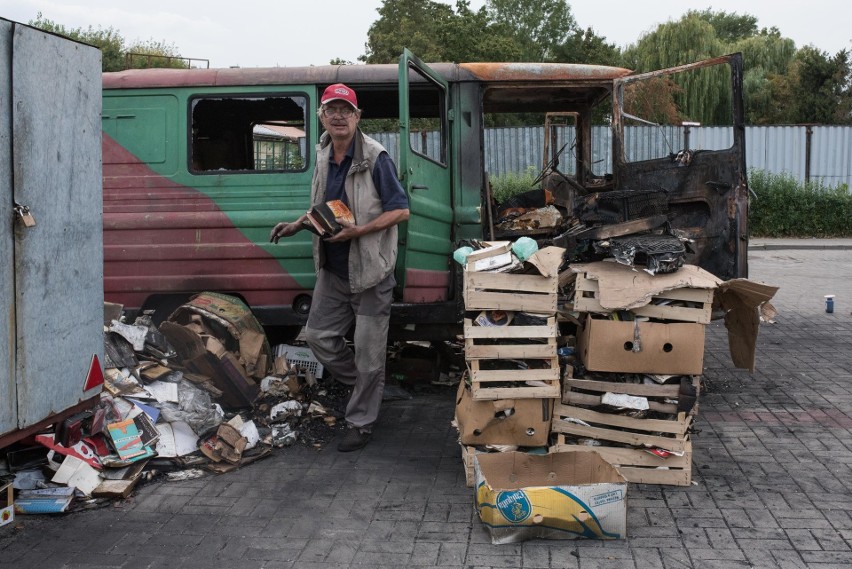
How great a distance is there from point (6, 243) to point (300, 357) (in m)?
2.90

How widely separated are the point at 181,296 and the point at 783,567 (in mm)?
4224

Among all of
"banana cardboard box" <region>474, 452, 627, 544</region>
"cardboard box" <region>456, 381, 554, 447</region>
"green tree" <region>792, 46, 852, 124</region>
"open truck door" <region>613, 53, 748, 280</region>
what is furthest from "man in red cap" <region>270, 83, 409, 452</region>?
"green tree" <region>792, 46, 852, 124</region>

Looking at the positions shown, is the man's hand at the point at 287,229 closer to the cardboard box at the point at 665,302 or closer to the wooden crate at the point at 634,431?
the cardboard box at the point at 665,302

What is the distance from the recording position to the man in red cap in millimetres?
4801

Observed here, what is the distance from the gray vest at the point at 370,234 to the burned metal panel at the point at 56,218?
1.40 meters

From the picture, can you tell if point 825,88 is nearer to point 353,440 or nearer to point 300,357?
point 300,357

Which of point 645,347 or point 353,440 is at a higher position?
point 645,347

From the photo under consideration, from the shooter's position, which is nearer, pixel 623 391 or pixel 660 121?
pixel 623 391

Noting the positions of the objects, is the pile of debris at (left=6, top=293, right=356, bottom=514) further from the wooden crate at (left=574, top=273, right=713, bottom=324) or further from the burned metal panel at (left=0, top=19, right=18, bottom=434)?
the wooden crate at (left=574, top=273, right=713, bottom=324)

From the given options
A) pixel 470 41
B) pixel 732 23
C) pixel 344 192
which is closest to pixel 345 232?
pixel 344 192

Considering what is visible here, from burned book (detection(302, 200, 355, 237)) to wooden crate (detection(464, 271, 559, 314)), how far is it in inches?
35.1

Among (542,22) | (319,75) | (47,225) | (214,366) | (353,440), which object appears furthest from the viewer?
(542,22)

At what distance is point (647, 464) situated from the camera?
427 centimetres

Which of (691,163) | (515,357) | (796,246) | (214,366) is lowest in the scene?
(214,366)
